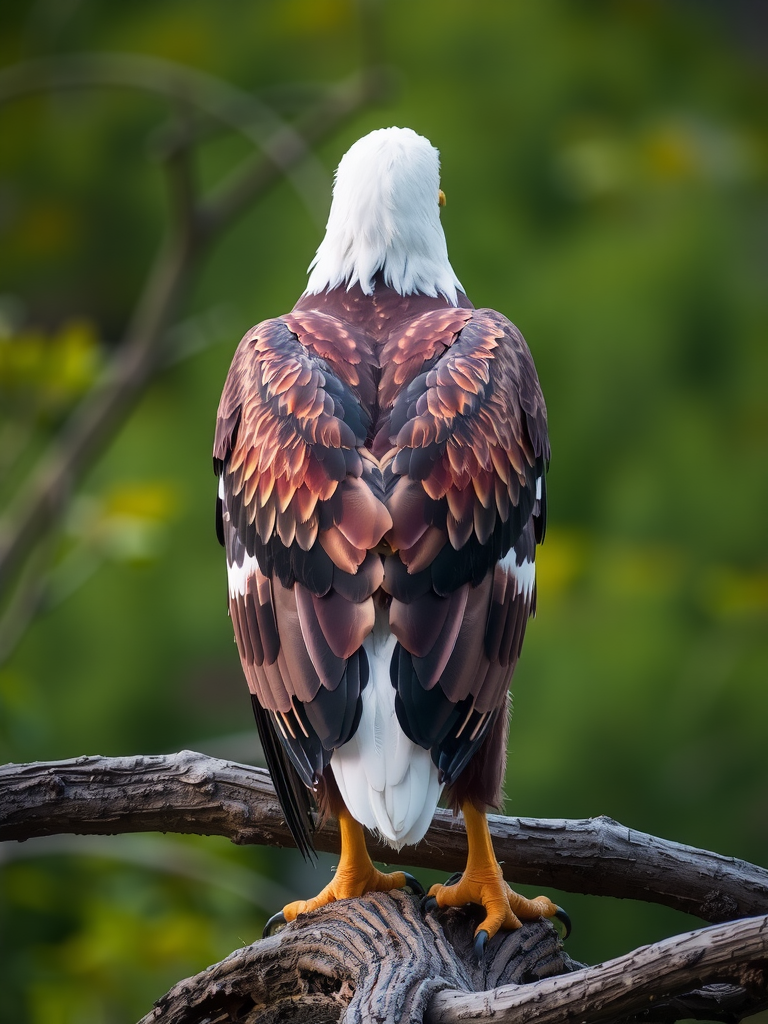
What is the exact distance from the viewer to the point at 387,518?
3350 mm

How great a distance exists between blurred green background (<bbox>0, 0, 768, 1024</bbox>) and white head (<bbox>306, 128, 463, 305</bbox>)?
5.94 feet

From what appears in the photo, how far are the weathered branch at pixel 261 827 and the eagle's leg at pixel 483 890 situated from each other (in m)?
0.14

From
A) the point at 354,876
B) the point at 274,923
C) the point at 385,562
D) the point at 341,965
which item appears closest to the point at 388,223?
the point at 385,562

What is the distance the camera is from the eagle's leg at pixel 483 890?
3.62m

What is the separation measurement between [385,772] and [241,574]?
0.83 meters

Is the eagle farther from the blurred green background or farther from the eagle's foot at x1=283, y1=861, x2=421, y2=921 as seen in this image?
the blurred green background

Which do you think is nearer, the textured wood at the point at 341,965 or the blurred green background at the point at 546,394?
the textured wood at the point at 341,965

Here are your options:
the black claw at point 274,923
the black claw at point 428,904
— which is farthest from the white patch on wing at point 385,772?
the black claw at point 274,923

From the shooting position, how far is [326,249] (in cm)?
467

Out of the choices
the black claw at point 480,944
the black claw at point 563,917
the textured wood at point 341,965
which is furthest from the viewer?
the black claw at point 563,917

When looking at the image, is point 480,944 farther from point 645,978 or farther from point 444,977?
point 645,978

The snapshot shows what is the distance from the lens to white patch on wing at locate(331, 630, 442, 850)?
320cm

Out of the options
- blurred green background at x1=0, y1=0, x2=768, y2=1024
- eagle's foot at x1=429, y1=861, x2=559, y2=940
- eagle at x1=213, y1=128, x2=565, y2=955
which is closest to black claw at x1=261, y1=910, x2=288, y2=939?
eagle at x1=213, y1=128, x2=565, y2=955

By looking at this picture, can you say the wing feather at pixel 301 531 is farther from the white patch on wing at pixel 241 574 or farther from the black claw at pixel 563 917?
the black claw at pixel 563 917
